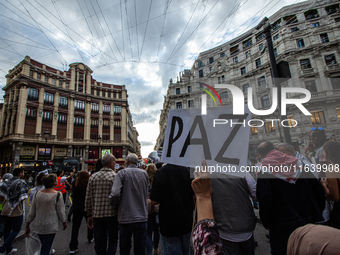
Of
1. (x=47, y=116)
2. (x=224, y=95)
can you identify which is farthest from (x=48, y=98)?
(x=224, y=95)

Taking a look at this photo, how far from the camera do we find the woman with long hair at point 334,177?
2061 millimetres

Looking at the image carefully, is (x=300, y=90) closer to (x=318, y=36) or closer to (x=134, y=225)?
(x=134, y=225)

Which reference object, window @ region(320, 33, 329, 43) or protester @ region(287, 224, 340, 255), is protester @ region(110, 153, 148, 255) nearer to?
protester @ region(287, 224, 340, 255)

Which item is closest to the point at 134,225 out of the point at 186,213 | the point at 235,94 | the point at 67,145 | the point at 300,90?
the point at 186,213

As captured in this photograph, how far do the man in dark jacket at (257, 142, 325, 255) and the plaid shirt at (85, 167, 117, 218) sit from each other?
7.92 ft

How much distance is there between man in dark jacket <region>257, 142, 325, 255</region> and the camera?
1.71m

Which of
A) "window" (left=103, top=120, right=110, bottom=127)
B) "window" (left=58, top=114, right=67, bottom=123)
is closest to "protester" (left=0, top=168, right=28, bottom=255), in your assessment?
"window" (left=58, top=114, right=67, bottom=123)

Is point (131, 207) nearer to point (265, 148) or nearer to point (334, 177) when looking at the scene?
point (265, 148)

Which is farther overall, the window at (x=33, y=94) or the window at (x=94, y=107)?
the window at (x=94, y=107)

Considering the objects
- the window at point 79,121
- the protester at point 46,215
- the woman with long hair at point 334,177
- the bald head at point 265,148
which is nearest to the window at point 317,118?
the woman with long hair at point 334,177

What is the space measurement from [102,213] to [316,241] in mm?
2970

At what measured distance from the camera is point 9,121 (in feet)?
94.0

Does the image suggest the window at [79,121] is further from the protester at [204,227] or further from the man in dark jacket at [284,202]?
the protester at [204,227]

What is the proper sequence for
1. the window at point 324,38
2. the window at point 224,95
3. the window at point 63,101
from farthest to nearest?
1. the window at point 63,101
2. the window at point 324,38
3. the window at point 224,95
